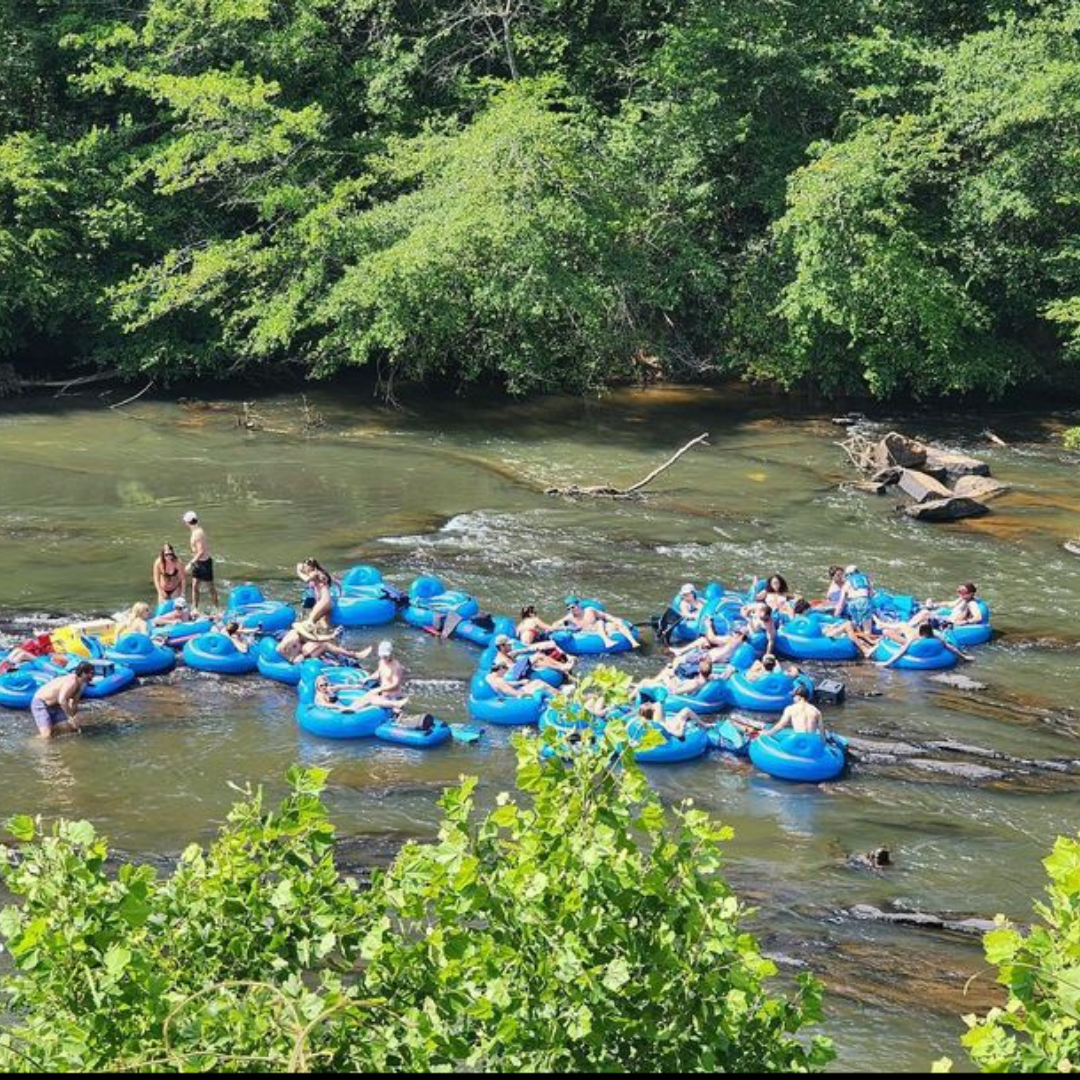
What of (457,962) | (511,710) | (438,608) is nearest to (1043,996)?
(457,962)

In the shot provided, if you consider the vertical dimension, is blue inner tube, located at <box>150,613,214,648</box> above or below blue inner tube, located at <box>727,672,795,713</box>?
above

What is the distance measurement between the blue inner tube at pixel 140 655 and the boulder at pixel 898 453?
44.7ft

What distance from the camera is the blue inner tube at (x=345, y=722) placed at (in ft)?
47.2

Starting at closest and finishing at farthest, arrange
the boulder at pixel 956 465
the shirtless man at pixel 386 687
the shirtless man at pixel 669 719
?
the shirtless man at pixel 669 719, the shirtless man at pixel 386 687, the boulder at pixel 956 465

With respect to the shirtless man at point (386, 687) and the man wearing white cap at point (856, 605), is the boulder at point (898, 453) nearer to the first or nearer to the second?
the man wearing white cap at point (856, 605)

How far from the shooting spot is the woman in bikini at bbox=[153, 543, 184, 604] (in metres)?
17.5

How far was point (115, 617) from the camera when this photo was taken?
55.9ft

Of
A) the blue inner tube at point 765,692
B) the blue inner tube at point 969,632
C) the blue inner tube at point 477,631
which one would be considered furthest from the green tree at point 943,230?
the blue inner tube at point 765,692

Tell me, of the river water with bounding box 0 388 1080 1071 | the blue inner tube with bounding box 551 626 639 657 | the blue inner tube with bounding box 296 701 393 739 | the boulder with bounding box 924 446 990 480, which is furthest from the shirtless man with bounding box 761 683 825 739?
the boulder with bounding box 924 446 990 480

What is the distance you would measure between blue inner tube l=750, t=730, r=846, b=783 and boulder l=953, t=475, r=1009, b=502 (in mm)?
10871

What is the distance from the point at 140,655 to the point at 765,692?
6661mm

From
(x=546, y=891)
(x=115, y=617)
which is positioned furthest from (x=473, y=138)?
(x=546, y=891)

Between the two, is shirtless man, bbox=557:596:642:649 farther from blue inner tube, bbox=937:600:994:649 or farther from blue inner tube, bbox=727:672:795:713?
blue inner tube, bbox=937:600:994:649

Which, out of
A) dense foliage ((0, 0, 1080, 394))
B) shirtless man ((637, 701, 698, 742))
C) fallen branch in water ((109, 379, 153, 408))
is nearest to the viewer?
shirtless man ((637, 701, 698, 742))
